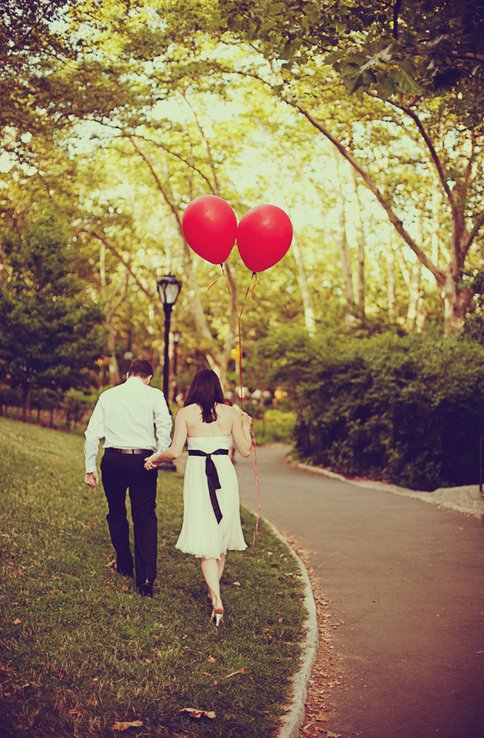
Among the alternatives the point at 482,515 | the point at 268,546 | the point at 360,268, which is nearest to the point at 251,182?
the point at 360,268

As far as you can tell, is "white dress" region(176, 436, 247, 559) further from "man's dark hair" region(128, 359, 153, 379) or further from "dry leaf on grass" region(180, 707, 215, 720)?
"dry leaf on grass" region(180, 707, 215, 720)

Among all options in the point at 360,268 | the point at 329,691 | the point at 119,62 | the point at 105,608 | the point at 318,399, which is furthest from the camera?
the point at 360,268

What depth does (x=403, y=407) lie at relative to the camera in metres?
17.8

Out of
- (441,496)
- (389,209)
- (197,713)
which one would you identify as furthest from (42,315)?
(197,713)

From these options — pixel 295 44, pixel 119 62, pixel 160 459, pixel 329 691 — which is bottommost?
pixel 329 691

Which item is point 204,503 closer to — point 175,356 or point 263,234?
point 263,234

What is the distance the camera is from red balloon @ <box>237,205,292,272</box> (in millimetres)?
7980

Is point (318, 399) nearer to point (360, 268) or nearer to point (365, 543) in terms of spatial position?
point (360, 268)

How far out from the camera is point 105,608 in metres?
6.70

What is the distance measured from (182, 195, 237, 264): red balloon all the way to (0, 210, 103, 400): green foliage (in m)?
17.7

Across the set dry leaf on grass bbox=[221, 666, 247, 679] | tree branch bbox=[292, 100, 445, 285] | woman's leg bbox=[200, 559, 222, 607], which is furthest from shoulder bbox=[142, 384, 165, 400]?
tree branch bbox=[292, 100, 445, 285]

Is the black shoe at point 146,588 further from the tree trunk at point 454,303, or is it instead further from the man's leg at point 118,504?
the tree trunk at point 454,303

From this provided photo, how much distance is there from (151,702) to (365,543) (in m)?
6.38

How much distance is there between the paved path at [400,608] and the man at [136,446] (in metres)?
1.82
